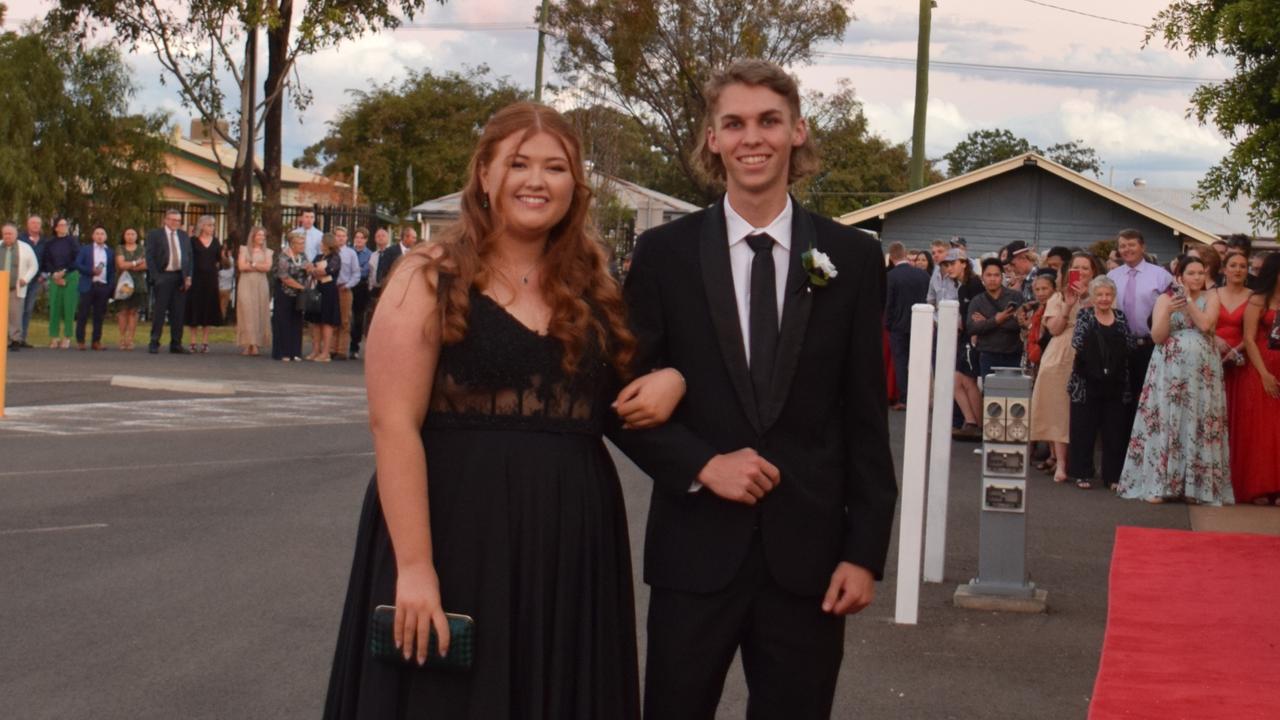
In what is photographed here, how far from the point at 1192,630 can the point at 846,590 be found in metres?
4.93

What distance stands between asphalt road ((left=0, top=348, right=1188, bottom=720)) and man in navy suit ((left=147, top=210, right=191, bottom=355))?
8.52 metres

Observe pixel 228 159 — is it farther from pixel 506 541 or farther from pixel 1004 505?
pixel 506 541

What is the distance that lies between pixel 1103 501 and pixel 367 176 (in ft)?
194

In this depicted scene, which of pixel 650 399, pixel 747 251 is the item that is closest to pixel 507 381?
pixel 650 399

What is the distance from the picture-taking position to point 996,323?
16781 millimetres

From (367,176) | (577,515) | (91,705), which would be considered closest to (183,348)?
(91,705)

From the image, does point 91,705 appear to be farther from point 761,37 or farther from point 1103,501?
point 761,37

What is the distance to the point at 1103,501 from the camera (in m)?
13.4

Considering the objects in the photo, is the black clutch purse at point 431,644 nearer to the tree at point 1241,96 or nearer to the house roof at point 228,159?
the tree at point 1241,96

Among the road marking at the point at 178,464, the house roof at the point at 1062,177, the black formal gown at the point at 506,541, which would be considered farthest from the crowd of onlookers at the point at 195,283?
the black formal gown at the point at 506,541

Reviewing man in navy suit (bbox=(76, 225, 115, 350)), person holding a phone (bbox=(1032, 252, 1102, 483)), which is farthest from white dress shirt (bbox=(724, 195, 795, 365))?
man in navy suit (bbox=(76, 225, 115, 350))

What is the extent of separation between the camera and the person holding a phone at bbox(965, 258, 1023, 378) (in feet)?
55.1

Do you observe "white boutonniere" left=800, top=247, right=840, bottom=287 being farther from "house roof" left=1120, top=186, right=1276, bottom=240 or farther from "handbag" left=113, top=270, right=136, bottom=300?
"house roof" left=1120, top=186, right=1276, bottom=240

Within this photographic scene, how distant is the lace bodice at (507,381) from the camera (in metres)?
3.78
